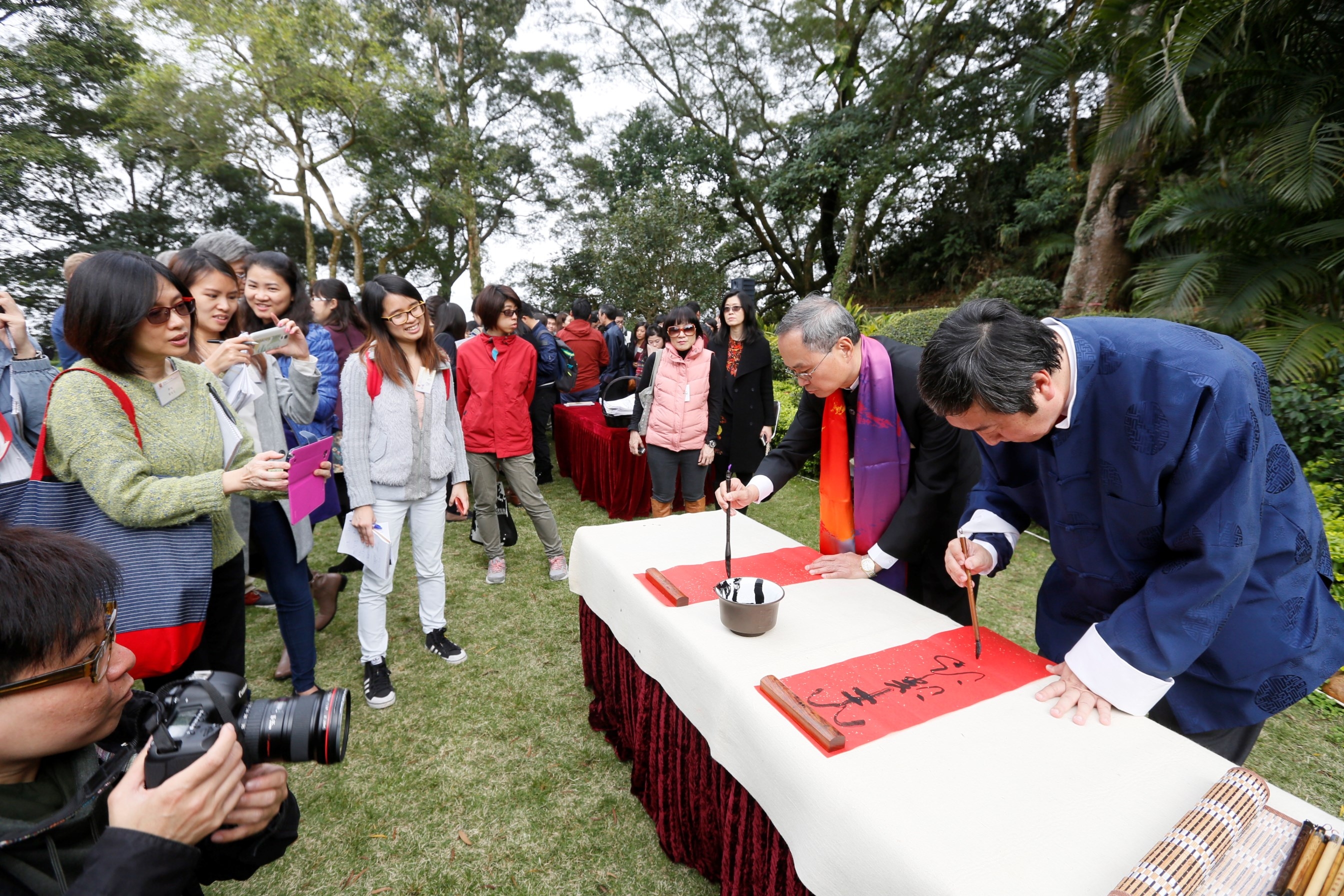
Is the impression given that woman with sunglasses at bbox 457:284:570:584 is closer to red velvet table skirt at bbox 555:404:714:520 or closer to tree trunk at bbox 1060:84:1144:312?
red velvet table skirt at bbox 555:404:714:520

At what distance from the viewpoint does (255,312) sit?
2.60 metres

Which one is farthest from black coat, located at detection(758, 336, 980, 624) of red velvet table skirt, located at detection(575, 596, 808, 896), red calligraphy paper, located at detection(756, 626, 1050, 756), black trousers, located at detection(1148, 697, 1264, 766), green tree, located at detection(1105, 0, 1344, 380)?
green tree, located at detection(1105, 0, 1344, 380)

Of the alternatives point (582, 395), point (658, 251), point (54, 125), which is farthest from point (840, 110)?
point (54, 125)

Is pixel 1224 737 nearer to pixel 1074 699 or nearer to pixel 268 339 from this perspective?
pixel 1074 699

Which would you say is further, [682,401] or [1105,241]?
[1105,241]

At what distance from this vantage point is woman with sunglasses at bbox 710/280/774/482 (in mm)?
4145

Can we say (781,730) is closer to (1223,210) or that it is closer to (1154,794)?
(1154,794)

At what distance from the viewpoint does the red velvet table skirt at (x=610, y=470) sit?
4.89 meters

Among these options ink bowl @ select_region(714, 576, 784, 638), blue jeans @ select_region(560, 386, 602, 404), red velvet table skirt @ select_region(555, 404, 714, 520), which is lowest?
red velvet table skirt @ select_region(555, 404, 714, 520)

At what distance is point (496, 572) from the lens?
376 cm

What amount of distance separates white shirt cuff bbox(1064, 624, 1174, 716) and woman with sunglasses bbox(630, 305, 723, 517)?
280 centimetres

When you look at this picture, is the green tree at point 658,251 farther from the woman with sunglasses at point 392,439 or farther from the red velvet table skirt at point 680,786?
the red velvet table skirt at point 680,786

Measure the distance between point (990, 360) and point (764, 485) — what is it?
1215 mm

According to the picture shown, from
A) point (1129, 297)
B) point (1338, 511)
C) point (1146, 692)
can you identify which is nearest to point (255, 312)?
point (1146, 692)
